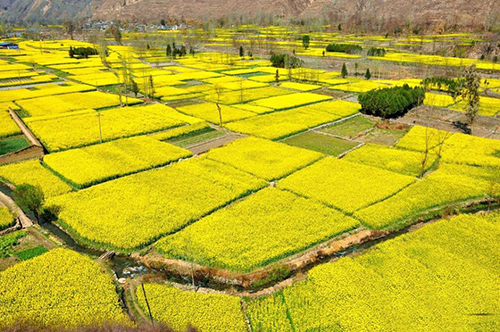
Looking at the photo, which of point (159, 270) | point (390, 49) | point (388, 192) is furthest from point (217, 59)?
point (159, 270)

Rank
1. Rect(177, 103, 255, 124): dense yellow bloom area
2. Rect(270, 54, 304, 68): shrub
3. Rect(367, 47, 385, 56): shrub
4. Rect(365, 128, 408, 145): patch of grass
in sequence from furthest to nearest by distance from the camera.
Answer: Rect(367, 47, 385, 56): shrub → Rect(270, 54, 304, 68): shrub → Rect(177, 103, 255, 124): dense yellow bloom area → Rect(365, 128, 408, 145): patch of grass

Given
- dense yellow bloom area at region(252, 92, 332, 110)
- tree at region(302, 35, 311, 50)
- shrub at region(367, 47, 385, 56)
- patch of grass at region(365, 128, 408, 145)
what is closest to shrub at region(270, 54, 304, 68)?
dense yellow bloom area at region(252, 92, 332, 110)

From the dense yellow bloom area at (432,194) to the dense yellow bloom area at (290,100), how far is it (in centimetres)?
2735

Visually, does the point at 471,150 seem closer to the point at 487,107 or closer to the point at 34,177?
the point at 487,107

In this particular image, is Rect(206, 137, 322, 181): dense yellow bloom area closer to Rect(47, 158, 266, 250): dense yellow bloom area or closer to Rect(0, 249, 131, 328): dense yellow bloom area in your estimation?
Rect(47, 158, 266, 250): dense yellow bloom area

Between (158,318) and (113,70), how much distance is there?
83.2m

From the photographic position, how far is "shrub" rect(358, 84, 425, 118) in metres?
52.3

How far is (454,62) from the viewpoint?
94.9 m

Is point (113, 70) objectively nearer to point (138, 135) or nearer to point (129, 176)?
point (138, 135)

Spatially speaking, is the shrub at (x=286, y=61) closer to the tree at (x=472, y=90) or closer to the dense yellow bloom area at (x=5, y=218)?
the tree at (x=472, y=90)

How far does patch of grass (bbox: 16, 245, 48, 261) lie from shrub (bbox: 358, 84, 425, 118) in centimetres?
4519

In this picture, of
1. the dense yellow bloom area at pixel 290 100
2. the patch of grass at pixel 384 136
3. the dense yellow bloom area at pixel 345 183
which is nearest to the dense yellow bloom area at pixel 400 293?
the dense yellow bloom area at pixel 345 183

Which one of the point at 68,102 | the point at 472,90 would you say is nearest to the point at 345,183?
the point at 472,90

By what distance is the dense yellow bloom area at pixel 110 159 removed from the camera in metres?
34.3
